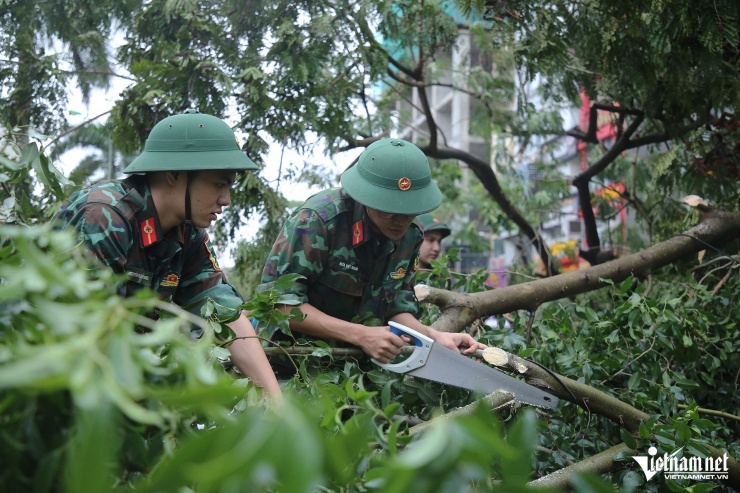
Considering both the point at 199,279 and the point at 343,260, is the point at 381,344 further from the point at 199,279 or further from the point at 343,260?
the point at 199,279

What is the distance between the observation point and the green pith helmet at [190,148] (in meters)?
2.79

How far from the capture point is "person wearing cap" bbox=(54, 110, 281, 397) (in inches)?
104

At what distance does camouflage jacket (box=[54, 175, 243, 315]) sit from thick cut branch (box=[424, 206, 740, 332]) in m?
1.17

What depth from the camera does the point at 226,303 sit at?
3031mm

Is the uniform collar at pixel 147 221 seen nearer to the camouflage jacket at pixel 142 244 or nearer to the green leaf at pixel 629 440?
the camouflage jacket at pixel 142 244

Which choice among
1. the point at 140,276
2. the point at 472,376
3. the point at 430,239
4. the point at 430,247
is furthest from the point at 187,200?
the point at 430,239

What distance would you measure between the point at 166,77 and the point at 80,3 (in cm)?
99

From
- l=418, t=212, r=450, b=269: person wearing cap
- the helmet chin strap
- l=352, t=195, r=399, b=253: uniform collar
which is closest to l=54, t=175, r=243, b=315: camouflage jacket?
the helmet chin strap

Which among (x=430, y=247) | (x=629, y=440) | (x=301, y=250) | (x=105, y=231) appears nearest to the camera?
(x=105, y=231)

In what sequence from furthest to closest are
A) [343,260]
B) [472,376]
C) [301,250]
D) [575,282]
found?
[575,282], [343,260], [301,250], [472,376]

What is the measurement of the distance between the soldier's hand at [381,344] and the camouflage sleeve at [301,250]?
342mm

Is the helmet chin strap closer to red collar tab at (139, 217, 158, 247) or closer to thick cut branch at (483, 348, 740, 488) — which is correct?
red collar tab at (139, 217, 158, 247)

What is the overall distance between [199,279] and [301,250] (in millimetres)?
461

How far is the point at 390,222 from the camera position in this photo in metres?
3.41
